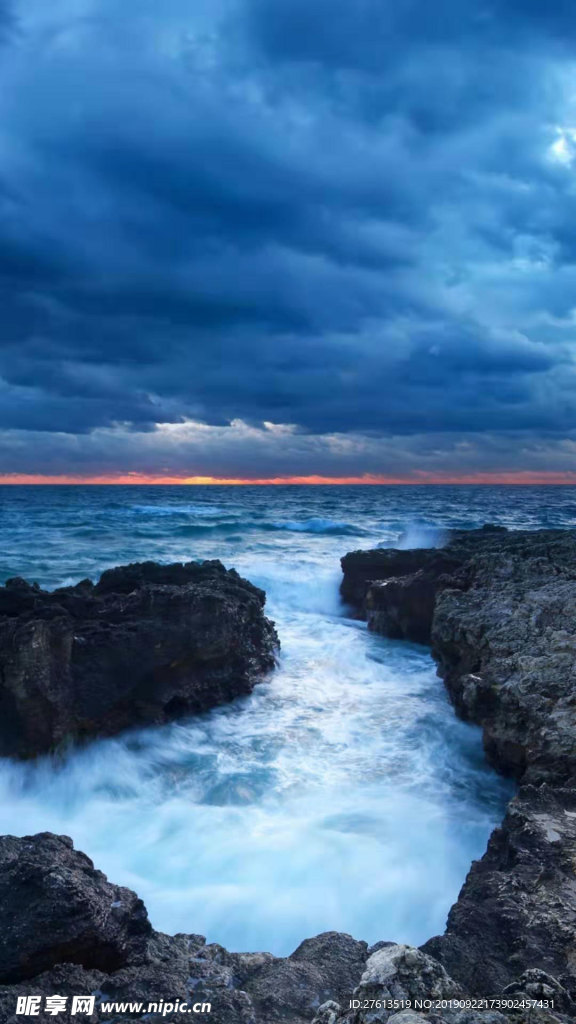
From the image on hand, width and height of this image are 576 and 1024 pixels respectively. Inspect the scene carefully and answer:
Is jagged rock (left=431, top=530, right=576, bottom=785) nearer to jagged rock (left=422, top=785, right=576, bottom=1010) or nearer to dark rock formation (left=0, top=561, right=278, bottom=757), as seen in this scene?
jagged rock (left=422, top=785, right=576, bottom=1010)

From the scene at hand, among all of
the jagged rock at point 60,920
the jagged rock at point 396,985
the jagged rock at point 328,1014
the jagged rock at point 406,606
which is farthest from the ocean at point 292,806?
the jagged rock at point 396,985

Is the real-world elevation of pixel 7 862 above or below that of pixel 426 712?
above

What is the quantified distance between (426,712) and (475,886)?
167 inches

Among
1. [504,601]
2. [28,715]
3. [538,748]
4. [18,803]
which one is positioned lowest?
[18,803]

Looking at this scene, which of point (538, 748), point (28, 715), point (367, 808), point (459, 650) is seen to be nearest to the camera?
point (538, 748)

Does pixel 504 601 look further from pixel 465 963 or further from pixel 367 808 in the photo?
pixel 465 963

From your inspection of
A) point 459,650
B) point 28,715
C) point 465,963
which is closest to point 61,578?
point 28,715

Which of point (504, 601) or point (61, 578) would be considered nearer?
point (504, 601)

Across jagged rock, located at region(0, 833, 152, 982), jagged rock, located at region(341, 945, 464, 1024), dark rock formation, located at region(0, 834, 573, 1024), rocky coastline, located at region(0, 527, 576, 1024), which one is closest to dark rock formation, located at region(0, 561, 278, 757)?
rocky coastline, located at region(0, 527, 576, 1024)

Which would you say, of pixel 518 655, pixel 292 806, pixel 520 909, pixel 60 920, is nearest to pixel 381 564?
pixel 518 655

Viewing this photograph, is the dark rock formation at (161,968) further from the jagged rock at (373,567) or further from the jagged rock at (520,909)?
the jagged rock at (373,567)

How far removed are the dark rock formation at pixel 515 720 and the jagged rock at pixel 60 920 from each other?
1405 mm

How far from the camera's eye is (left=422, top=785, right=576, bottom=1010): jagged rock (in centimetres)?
261

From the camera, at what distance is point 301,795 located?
219 inches
